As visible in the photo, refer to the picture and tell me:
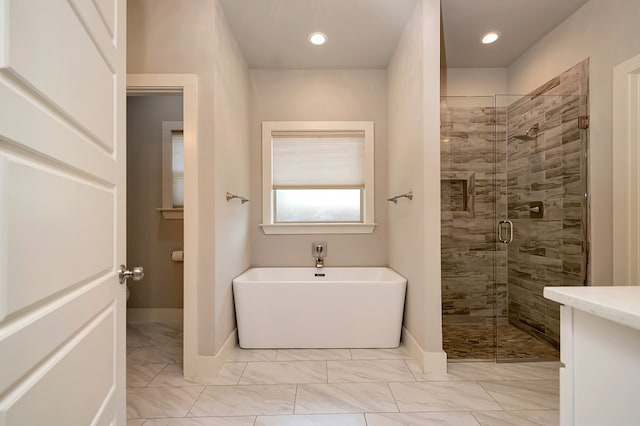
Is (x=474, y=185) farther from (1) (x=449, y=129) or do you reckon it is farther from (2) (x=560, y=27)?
(2) (x=560, y=27)

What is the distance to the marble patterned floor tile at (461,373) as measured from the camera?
7.29ft

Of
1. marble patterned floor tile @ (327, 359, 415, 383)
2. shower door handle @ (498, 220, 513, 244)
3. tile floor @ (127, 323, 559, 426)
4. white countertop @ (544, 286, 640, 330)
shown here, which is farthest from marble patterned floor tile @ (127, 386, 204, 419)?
shower door handle @ (498, 220, 513, 244)

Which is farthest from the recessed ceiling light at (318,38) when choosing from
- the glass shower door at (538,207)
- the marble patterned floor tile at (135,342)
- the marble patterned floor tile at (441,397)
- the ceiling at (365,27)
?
the marble patterned floor tile at (135,342)

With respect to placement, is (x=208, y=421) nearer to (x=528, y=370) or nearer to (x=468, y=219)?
(x=528, y=370)

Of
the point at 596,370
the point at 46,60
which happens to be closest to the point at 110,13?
the point at 46,60

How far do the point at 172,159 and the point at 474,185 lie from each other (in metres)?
2.97

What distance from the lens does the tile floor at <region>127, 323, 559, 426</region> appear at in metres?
1.79

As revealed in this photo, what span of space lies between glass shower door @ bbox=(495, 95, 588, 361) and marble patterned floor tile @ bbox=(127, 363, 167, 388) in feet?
8.09

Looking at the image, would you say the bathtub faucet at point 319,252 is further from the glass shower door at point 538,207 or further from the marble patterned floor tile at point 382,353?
the glass shower door at point 538,207

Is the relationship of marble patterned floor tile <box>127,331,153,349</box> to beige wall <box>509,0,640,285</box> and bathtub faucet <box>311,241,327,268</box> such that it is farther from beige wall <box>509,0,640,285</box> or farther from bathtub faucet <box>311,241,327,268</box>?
beige wall <box>509,0,640,285</box>

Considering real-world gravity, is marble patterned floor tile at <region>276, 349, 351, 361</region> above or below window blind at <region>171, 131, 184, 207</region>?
below

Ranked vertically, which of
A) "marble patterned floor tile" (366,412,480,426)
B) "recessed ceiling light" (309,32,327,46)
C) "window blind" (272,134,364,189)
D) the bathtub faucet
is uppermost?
"recessed ceiling light" (309,32,327,46)

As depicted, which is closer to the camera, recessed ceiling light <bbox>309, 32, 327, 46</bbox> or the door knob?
the door knob

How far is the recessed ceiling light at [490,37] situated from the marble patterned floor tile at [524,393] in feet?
8.85
